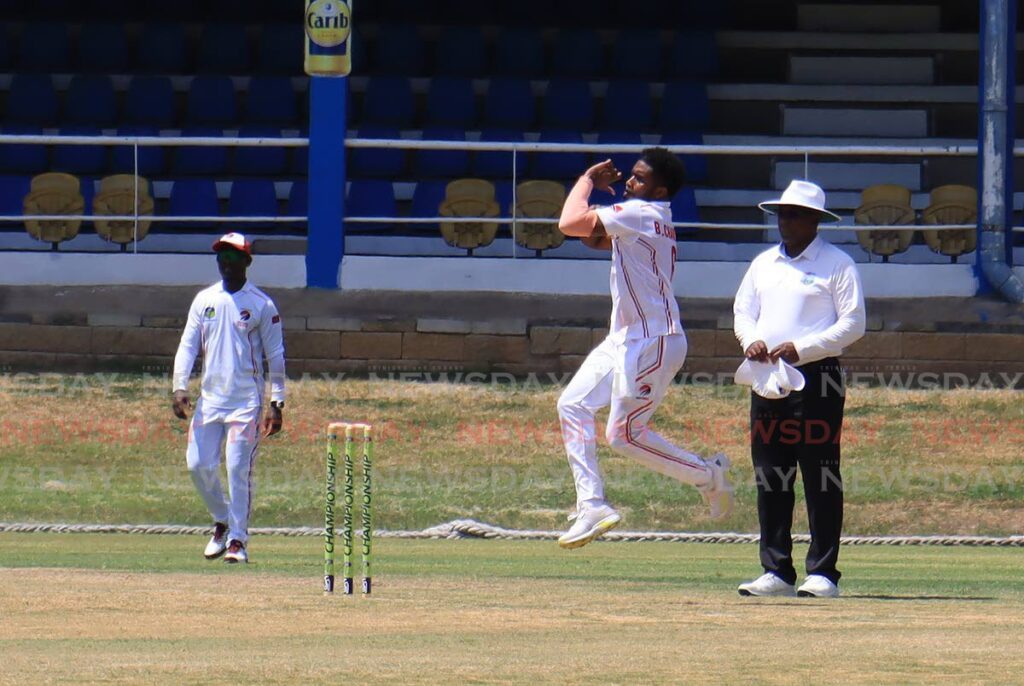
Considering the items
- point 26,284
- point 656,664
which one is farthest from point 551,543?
point 656,664

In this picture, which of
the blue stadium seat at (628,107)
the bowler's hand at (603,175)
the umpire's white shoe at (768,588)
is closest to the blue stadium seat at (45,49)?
the blue stadium seat at (628,107)

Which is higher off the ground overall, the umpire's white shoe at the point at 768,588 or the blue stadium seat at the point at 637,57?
the blue stadium seat at the point at 637,57

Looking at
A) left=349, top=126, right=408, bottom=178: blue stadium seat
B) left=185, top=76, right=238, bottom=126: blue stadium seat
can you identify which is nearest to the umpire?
left=349, top=126, right=408, bottom=178: blue stadium seat

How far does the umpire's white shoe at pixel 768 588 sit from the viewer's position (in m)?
7.90

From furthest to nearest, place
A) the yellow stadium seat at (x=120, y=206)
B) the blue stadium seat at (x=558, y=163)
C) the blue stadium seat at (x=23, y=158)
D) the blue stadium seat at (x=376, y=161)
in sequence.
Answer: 1. the blue stadium seat at (x=23, y=158)
2. the blue stadium seat at (x=376, y=161)
3. the blue stadium seat at (x=558, y=163)
4. the yellow stadium seat at (x=120, y=206)

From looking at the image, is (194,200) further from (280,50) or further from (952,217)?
(952,217)

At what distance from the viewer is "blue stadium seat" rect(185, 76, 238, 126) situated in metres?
19.0

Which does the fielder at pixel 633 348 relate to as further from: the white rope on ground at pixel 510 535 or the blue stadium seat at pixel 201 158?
the blue stadium seat at pixel 201 158

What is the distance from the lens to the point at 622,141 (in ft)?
60.4

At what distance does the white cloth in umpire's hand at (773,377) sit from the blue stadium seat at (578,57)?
1221 centimetres

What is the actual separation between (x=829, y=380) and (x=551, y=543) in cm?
441

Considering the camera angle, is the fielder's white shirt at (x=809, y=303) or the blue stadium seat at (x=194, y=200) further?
the blue stadium seat at (x=194, y=200)

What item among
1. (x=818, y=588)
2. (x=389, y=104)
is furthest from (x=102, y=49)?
(x=818, y=588)

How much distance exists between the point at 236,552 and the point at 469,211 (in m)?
7.24
